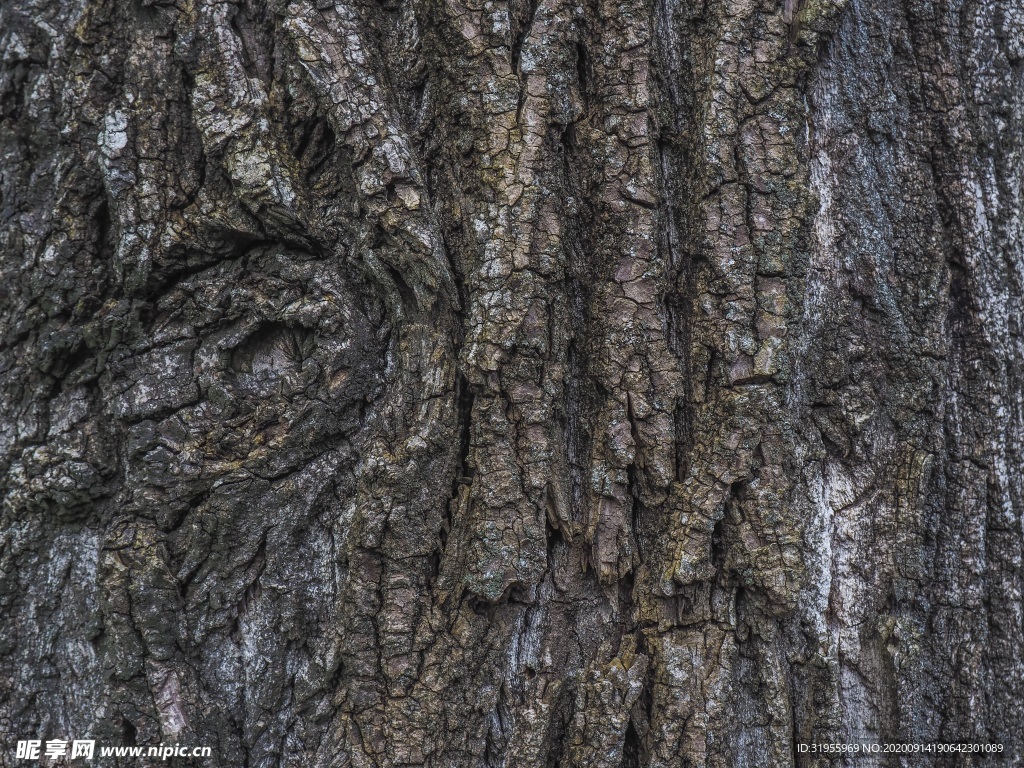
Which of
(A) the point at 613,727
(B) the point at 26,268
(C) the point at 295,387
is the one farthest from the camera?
(B) the point at 26,268

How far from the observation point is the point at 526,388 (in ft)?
5.15

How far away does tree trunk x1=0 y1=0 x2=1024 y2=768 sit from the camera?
156 centimetres

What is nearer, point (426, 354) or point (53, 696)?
point (426, 354)

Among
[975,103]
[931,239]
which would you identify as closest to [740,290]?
[931,239]

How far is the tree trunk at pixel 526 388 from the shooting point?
1.56 meters

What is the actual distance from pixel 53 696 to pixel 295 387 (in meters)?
1.03

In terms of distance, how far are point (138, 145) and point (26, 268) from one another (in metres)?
0.47

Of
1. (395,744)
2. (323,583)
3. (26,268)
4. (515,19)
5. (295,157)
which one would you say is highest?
(515,19)

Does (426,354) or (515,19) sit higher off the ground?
(515,19)

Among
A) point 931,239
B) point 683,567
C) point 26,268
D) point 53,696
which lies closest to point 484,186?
point 683,567

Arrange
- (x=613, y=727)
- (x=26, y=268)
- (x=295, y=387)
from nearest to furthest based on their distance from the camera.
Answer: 1. (x=613, y=727)
2. (x=295, y=387)
3. (x=26, y=268)

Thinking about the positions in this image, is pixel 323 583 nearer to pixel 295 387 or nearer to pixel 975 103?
pixel 295 387

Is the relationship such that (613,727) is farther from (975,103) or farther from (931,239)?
(975,103)

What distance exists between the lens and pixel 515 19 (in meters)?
1.61
